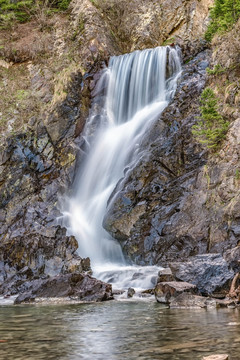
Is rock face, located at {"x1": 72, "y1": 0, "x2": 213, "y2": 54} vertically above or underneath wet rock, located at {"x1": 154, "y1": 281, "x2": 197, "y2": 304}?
above

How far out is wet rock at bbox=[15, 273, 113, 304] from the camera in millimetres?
8789

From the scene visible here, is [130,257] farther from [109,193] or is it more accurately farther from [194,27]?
[194,27]

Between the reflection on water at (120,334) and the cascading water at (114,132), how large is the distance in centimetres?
429

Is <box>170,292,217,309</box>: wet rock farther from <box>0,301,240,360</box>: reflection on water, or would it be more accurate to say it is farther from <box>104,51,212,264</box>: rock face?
<box>104,51,212,264</box>: rock face

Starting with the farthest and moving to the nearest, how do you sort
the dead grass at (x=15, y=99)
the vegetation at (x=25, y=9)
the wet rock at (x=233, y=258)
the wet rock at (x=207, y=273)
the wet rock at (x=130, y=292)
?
the vegetation at (x=25, y=9), the dead grass at (x=15, y=99), the wet rock at (x=130, y=292), the wet rock at (x=233, y=258), the wet rock at (x=207, y=273)

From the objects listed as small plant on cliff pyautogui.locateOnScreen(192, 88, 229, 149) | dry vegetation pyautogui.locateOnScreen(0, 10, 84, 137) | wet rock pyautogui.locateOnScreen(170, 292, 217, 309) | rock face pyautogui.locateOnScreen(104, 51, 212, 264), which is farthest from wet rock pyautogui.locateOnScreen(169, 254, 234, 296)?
dry vegetation pyautogui.locateOnScreen(0, 10, 84, 137)

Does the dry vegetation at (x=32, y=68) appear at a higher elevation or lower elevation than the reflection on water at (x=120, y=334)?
higher

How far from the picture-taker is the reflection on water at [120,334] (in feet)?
12.2

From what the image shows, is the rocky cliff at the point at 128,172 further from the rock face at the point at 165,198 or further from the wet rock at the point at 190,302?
the wet rock at the point at 190,302

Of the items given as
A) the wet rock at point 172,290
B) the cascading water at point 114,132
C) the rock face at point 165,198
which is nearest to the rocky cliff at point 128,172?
the rock face at point 165,198

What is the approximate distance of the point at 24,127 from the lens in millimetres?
17891

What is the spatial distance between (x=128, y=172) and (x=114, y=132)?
147 inches

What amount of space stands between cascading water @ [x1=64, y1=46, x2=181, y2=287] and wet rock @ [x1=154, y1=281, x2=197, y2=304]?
2861mm

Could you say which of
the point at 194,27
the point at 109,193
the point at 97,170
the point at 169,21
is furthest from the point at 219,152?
the point at 169,21
